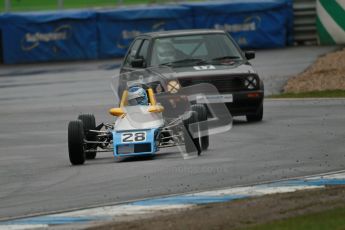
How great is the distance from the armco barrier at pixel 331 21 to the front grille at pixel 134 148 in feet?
69.8

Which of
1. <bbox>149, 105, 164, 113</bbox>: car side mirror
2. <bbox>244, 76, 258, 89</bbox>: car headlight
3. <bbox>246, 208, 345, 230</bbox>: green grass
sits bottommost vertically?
<bbox>244, 76, 258, 89</bbox>: car headlight

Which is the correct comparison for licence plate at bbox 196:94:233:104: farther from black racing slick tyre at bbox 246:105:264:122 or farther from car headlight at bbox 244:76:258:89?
black racing slick tyre at bbox 246:105:264:122

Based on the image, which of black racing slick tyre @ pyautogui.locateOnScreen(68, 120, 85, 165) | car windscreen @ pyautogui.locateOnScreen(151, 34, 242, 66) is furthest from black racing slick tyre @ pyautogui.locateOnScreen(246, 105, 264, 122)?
black racing slick tyre @ pyautogui.locateOnScreen(68, 120, 85, 165)

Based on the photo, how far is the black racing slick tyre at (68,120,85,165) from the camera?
44.2 feet

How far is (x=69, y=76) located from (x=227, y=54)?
12986 millimetres

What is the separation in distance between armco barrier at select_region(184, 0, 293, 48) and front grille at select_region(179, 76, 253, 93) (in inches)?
723

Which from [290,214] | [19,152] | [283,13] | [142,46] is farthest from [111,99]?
[290,214]

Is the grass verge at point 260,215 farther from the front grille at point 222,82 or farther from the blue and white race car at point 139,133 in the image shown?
the front grille at point 222,82

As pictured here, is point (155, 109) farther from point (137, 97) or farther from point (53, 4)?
point (53, 4)

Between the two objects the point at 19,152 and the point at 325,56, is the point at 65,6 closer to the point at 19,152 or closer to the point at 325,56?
the point at 325,56

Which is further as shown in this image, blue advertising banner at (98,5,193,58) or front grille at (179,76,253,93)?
blue advertising banner at (98,5,193,58)

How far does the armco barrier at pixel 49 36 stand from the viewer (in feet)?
119

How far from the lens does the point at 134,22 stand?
3659 centimetres

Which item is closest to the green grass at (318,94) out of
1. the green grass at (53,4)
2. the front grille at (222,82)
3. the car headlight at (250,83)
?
the car headlight at (250,83)
